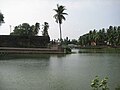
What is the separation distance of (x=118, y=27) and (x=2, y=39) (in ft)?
211

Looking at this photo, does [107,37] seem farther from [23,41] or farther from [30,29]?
[23,41]

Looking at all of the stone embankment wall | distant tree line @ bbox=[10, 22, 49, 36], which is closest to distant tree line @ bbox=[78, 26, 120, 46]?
distant tree line @ bbox=[10, 22, 49, 36]

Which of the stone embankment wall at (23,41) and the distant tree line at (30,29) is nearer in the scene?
the stone embankment wall at (23,41)

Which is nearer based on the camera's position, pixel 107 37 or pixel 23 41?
pixel 23 41

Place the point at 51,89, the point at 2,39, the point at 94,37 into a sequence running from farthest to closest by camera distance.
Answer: the point at 94,37, the point at 2,39, the point at 51,89

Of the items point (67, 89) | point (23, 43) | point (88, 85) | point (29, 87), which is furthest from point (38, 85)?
point (23, 43)

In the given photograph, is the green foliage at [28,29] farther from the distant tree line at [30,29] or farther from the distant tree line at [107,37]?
the distant tree line at [107,37]

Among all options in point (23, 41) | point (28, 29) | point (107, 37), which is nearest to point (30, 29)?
point (28, 29)

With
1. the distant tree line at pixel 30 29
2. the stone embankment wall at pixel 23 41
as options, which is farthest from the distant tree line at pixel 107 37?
the stone embankment wall at pixel 23 41

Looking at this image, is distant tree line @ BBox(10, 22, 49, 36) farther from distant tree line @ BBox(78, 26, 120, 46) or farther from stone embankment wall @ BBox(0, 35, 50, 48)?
stone embankment wall @ BBox(0, 35, 50, 48)

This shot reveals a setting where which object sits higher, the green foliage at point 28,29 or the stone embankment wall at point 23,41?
the green foliage at point 28,29

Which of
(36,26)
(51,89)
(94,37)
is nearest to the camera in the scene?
(51,89)

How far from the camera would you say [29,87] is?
687 inches

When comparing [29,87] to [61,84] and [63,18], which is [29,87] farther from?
[63,18]
